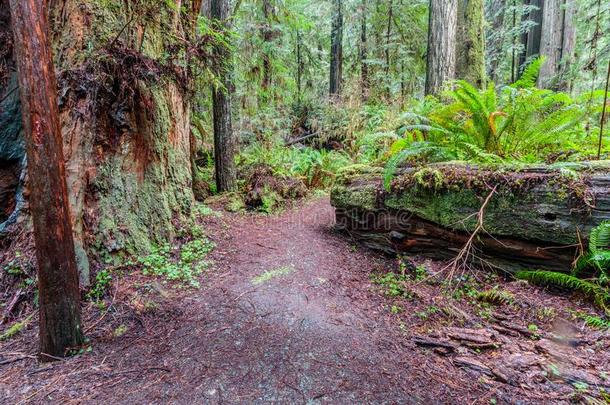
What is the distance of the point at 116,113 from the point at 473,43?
7195mm

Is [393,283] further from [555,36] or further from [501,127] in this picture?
[555,36]

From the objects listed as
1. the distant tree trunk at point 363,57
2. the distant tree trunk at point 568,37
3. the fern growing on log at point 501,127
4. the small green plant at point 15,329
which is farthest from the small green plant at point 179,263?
the distant tree trunk at point 568,37

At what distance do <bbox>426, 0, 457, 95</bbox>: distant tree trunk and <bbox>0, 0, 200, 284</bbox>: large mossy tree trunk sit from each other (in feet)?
16.1

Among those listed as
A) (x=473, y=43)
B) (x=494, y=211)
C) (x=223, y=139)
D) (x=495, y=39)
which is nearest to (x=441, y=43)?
(x=473, y=43)

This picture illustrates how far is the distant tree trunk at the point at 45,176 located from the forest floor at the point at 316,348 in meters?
0.39

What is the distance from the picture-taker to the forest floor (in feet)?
6.39

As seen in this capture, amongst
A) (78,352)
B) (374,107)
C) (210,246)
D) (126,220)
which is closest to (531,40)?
(374,107)

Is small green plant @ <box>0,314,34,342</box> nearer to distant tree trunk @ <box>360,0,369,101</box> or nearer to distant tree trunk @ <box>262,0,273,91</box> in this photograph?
distant tree trunk @ <box>262,0,273,91</box>

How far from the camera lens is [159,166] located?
418 cm

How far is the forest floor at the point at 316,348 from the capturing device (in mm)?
1947

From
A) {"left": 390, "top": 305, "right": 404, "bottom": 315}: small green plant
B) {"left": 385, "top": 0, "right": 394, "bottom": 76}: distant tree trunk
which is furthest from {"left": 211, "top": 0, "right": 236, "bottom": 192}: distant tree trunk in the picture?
{"left": 385, "top": 0, "right": 394, "bottom": 76}: distant tree trunk

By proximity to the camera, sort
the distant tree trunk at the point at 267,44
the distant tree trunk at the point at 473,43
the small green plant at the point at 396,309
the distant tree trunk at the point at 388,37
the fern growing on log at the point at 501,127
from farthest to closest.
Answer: the distant tree trunk at the point at 388,37
the distant tree trunk at the point at 267,44
the distant tree trunk at the point at 473,43
the fern growing on log at the point at 501,127
the small green plant at the point at 396,309

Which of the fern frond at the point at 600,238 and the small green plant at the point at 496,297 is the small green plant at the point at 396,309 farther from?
the fern frond at the point at 600,238

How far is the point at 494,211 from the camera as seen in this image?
3375 millimetres
